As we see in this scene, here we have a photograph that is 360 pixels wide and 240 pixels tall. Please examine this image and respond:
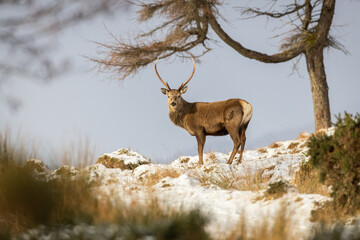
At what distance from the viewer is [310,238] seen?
11.5 ft

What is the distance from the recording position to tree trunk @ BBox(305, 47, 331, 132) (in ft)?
40.8

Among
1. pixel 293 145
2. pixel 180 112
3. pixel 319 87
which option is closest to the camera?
pixel 180 112

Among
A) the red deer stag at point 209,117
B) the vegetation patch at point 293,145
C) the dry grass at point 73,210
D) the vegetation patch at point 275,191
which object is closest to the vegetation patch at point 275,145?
the vegetation patch at point 293,145

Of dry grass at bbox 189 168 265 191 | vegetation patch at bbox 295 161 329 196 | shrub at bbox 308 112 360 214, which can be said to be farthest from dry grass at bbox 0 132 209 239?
vegetation patch at bbox 295 161 329 196

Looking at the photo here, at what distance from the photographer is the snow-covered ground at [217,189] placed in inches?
163

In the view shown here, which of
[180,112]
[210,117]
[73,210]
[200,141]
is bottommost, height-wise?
[73,210]

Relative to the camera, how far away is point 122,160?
8.86 m

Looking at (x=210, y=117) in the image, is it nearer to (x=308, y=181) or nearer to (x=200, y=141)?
(x=200, y=141)

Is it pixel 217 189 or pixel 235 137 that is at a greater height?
pixel 235 137

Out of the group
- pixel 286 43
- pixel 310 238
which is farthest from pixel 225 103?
pixel 286 43

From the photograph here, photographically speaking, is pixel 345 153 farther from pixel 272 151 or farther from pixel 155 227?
pixel 272 151

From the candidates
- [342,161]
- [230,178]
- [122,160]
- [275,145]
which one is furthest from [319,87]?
[342,161]

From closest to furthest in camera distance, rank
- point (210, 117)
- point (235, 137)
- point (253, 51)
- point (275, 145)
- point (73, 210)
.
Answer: point (73, 210), point (235, 137), point (210, 117), point (275, 145), point (253, 51)

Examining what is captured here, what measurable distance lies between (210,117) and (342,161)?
4.60 m
